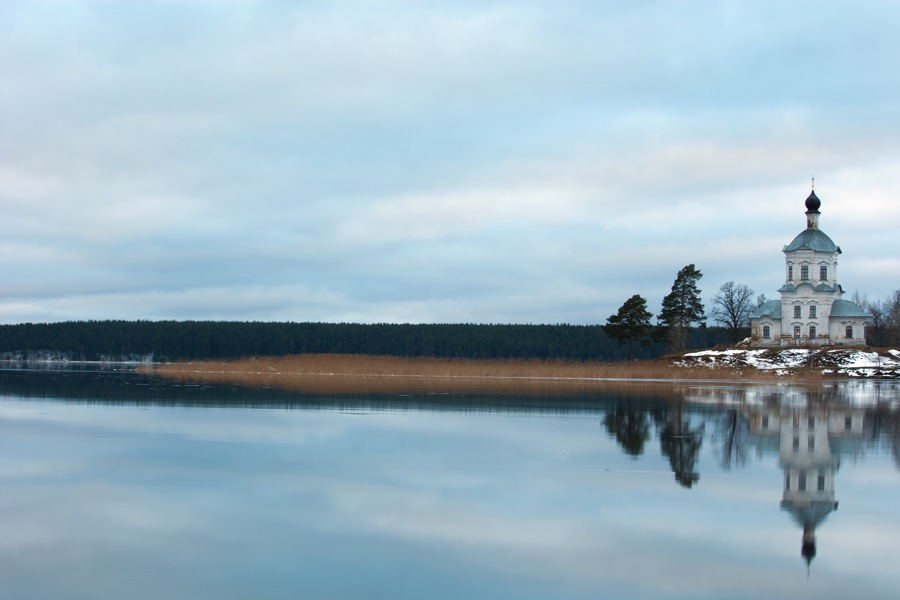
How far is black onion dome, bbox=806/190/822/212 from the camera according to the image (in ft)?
255

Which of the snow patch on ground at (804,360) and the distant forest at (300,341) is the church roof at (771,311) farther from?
the distant forest at (300,341)

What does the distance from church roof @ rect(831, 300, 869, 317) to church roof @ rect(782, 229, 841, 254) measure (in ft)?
16.3

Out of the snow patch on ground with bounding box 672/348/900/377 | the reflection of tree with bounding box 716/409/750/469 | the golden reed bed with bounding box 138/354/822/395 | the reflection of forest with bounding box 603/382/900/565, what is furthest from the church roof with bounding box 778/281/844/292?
the reflection of tree with bounding box 716/409/750/469

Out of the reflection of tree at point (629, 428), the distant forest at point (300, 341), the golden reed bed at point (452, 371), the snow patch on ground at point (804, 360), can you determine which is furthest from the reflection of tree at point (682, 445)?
the distant forest at point (300, 341)

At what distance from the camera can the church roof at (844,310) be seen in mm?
73062

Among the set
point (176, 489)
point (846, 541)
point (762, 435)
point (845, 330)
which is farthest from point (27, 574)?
point (845, 330)

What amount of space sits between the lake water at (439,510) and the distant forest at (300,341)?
106 metres

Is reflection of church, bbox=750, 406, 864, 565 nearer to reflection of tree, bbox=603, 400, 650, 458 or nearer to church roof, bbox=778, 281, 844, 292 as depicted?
reflection of tree, bbox=603, 400, 650, 458

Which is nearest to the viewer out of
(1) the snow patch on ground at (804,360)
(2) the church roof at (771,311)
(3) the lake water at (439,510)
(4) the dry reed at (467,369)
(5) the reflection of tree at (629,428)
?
(3) the lake water at (439,510)

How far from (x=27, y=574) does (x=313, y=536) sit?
8.24ft

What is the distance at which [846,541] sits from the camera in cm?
822

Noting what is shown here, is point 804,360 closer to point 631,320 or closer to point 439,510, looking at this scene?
point 631,320

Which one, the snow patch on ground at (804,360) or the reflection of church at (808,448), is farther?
the snow patch on ground at (804,360)

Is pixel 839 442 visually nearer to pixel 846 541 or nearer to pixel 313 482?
pixel 846 541
